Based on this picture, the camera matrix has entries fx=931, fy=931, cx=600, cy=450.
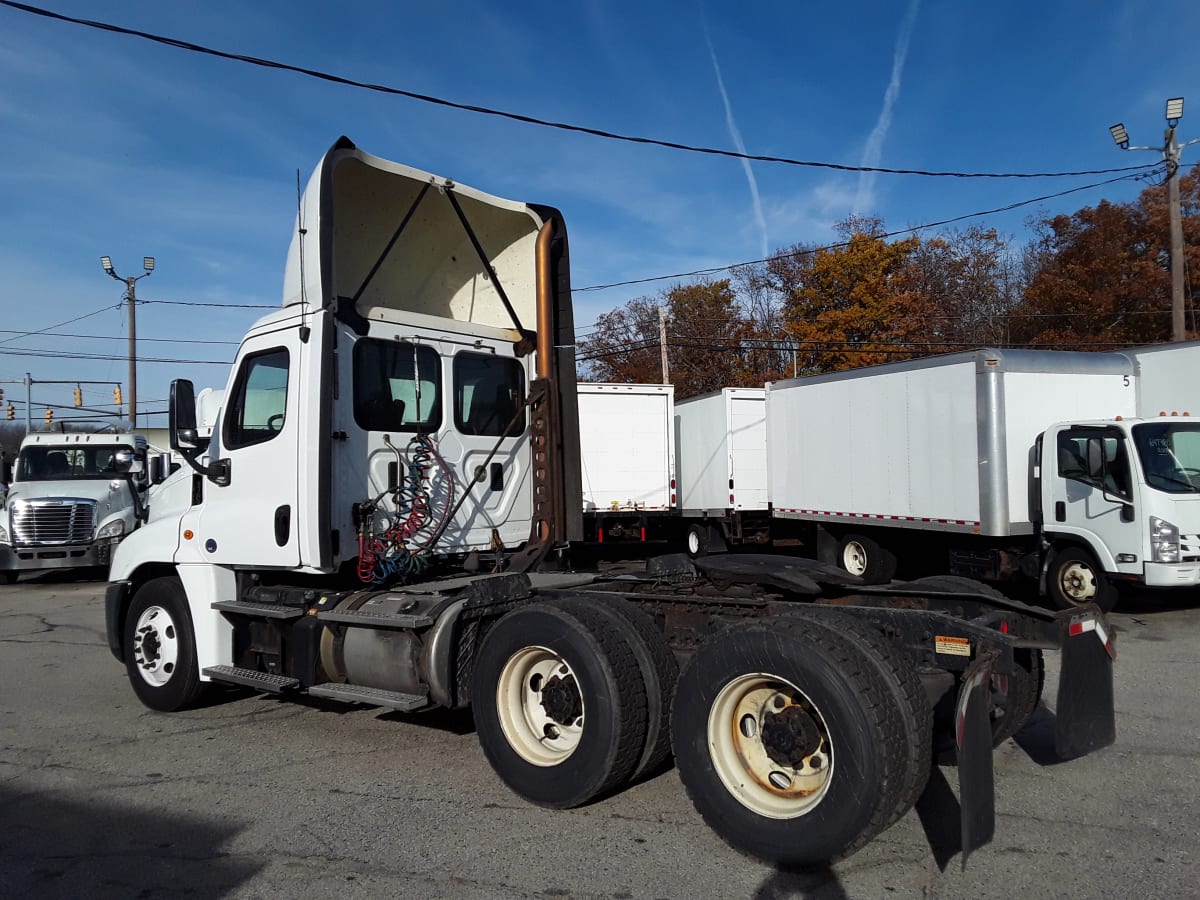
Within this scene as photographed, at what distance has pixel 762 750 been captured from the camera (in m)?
4.12

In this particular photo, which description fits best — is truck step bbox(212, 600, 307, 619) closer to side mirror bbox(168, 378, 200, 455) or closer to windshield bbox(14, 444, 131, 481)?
side mirror bbox(168, 378, 200, 455)

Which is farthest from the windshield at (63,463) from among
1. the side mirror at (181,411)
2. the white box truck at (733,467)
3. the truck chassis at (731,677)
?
the truck chassis at (731,677)

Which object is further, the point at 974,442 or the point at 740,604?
the point at 974,442

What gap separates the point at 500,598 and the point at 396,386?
1.80 meters

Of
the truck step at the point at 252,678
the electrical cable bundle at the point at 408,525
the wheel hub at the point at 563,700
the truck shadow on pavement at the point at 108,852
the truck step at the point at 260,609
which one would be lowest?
the truck shadow on pavement at the point at 108,852

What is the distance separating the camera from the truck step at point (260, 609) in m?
6.00

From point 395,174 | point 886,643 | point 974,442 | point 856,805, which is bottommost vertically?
point 856,805

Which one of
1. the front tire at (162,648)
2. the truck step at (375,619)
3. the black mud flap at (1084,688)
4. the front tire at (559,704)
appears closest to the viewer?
the black mud flap at (1084,688)

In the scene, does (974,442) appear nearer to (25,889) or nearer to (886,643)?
(886,643)

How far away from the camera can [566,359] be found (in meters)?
7.02

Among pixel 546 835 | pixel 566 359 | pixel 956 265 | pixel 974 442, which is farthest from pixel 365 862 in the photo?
pixel 956 265

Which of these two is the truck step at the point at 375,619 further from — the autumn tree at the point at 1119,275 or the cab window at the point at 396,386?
the autumn tree at the point at 1119,275

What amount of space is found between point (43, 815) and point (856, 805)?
4172 millimetres

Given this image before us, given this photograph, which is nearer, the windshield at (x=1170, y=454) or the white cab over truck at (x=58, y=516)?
the windshield at (x=1170, y=454)
